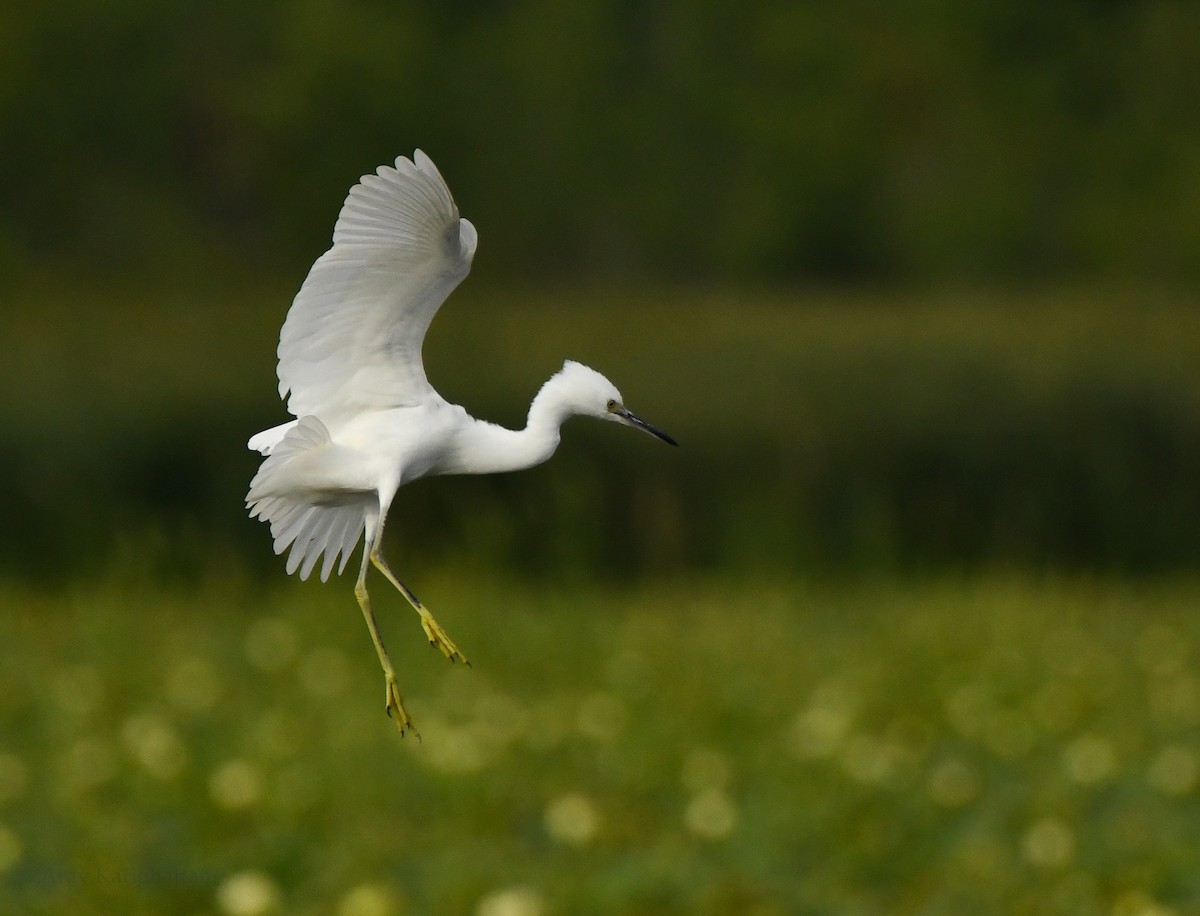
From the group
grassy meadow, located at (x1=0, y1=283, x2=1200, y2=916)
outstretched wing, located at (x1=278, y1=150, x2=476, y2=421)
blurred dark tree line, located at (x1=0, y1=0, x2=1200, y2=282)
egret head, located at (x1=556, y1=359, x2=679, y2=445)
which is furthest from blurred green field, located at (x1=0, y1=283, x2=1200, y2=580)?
egret head, located at (x1=556, y1=359, x2=679, y2=445)

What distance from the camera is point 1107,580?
12.0 metres

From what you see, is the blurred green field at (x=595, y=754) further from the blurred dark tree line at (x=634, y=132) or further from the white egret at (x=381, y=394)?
the white egret at (x=381, y=394)

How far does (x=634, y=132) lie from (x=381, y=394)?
4.81 metres

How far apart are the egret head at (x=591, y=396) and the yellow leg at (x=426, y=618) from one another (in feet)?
0.40

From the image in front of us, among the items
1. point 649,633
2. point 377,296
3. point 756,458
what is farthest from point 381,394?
point 756,458

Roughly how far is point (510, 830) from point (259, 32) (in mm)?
10410

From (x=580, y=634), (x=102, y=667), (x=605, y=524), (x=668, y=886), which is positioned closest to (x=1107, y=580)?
(x=605, y=524)

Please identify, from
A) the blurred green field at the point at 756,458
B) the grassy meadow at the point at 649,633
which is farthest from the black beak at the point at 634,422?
the blurred green field at the point at 756,458

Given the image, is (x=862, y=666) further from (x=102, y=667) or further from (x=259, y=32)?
(x=259, y=32)

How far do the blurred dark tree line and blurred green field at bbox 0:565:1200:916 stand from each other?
1.89 m

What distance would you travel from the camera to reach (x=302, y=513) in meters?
1.05

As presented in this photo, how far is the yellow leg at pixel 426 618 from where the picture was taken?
80cm

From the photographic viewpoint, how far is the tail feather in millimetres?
879

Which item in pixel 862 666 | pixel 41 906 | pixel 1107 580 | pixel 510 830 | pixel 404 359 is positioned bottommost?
pixel 1107 580
